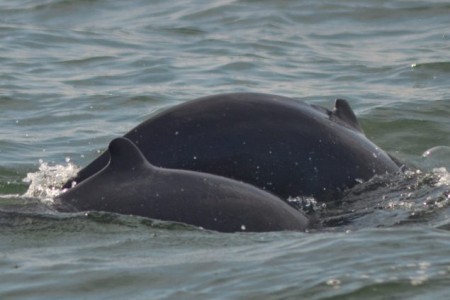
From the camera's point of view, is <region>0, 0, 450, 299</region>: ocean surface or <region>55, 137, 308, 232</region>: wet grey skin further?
<region>55, 137, 308, 232</region>: wet grey skin

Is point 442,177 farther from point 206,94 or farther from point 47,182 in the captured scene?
point 206,94

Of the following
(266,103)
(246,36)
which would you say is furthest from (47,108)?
(266,103)

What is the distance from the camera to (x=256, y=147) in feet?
21.5

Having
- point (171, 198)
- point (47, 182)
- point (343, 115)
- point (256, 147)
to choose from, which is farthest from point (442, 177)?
point (47, 182)

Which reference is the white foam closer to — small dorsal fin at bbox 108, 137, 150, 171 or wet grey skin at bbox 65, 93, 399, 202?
wet grey skin at bbox 65, 93, 399, 202

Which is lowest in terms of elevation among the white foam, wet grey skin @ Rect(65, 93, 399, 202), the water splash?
the white foam

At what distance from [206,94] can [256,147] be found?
5228mm

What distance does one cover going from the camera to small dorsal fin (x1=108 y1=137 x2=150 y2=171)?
19.8 feet

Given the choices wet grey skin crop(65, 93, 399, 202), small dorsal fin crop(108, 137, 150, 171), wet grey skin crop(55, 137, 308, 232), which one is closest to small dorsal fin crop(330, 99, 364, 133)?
wet grey skin crop(65, 93, 399, 202)

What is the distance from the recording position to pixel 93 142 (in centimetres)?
1001

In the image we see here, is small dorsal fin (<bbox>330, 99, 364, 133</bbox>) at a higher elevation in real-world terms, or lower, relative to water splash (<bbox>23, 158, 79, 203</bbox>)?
higher

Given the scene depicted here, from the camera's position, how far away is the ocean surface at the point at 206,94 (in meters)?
5.65

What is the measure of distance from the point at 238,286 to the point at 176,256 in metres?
0.53

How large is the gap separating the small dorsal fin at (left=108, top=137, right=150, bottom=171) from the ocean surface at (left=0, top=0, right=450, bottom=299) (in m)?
0.23
